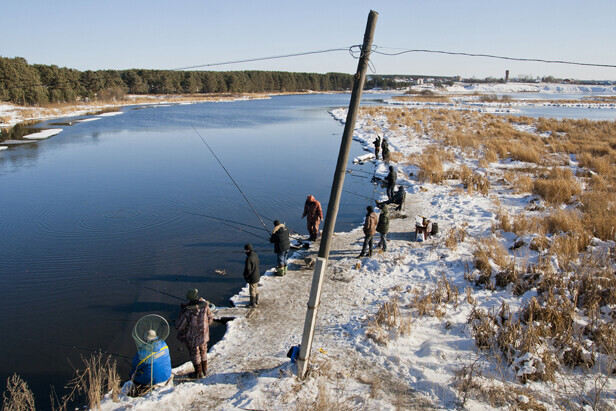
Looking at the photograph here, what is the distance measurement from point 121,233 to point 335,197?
981 centimetres

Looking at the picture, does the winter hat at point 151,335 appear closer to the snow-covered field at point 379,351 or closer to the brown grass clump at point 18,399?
the snow-covered field at point 379,351

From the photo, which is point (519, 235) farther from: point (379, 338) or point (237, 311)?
point (237, 311)

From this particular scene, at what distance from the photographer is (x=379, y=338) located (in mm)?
7078

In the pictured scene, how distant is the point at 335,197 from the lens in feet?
18.9

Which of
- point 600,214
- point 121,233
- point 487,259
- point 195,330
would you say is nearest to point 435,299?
point 487,259

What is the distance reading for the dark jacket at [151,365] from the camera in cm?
581

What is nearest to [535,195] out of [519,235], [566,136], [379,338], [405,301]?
[519,235]

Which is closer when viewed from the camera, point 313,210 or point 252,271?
point 252,271

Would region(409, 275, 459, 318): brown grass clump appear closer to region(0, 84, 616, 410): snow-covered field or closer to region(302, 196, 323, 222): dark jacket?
region(0, 84, 616, 410): snow-covered field

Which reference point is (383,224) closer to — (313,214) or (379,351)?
(313,214)

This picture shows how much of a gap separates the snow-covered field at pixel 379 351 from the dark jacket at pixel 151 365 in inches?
9.0

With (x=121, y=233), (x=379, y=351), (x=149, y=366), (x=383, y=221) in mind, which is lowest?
(x=121, y=233)

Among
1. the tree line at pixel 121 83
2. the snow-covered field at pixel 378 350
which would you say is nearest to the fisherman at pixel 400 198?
the snow-covered field at pixel 378 350

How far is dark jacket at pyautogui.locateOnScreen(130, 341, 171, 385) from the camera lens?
581 centimetres
